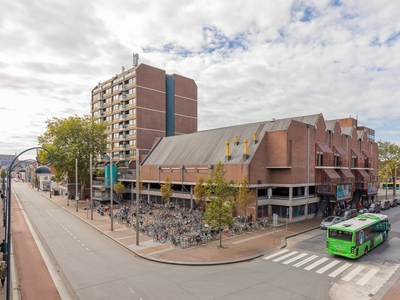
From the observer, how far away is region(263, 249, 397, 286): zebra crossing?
16.8 m

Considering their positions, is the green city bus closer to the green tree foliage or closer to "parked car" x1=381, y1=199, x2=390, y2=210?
"parked car" x1=381, y1=199, x2=390, y2=210

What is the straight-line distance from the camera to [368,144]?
5622 centimetres

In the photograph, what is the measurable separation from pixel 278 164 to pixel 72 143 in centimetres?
4308

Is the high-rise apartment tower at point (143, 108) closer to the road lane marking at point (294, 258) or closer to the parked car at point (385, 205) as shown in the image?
the road lane marking at point (294, 258)

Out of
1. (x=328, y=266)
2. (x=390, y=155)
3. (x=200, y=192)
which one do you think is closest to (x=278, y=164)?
(x=200, y=192)

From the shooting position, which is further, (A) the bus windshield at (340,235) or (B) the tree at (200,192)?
(B) the tree at (200,192)

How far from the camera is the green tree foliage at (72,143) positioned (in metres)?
54.6

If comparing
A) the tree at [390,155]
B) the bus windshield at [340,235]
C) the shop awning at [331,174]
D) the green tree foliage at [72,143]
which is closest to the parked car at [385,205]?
the shop awning at [331,174]

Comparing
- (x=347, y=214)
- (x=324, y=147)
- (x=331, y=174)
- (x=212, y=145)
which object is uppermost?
(x=212, y=145)

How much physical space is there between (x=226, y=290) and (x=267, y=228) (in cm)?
1716

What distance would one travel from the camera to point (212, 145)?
42.8m

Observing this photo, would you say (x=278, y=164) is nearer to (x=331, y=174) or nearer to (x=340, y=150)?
(x=331, y=174)

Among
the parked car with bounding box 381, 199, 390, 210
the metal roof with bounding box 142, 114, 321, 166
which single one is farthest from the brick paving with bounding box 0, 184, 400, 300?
the parked car with bounding box 381, 199, 390, 210

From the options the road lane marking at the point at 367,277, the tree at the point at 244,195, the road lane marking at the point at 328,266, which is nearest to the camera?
the road lane marking at the point at 367,277
